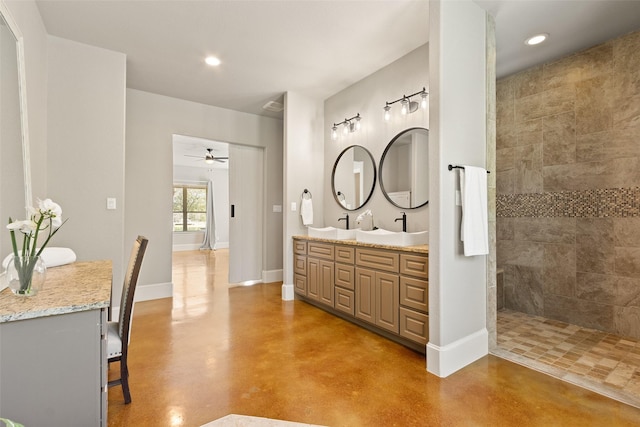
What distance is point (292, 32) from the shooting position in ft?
9.19

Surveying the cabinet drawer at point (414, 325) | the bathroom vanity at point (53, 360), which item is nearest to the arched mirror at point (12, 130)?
the bathroom vanity at point (53, 360)

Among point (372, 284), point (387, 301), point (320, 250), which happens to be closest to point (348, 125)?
point (320, 250)

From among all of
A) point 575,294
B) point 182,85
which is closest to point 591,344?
point 575,294

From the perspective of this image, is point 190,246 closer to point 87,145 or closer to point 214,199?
point 214,199

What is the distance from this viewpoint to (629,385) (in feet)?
6.57

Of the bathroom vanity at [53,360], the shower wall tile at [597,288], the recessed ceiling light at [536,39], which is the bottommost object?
the shower wall tile at [597,288]

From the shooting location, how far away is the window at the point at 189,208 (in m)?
9.70

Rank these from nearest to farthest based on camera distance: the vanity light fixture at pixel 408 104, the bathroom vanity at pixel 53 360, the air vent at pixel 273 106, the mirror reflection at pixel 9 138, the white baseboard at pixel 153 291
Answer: the bathroom vanity at pixel 53 360, the mirror reflection at pixel 9 138, the vanity light fixture at pixel 408 104, the white baseboard at pixel 153 291, the air vent at pixel 273 106

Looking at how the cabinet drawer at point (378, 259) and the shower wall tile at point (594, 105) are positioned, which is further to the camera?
the shower wall tile at point (594, 105)

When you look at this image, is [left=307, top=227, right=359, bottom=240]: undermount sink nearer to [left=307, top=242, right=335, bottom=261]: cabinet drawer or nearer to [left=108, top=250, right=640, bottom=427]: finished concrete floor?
[left=307, top=242, right=335, bottom=261]: cabinet drawer

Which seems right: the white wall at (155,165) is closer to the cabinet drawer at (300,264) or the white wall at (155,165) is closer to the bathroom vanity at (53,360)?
the cabinet drawer at (300,264)

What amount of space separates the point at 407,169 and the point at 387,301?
1347 millimetres

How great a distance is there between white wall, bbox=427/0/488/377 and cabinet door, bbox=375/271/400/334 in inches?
14.9

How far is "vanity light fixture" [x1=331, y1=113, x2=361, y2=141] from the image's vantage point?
382cm
